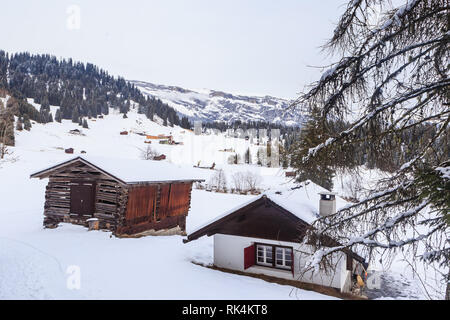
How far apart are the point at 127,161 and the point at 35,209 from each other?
10894 millimetres

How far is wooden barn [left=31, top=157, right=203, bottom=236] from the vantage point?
645 inches

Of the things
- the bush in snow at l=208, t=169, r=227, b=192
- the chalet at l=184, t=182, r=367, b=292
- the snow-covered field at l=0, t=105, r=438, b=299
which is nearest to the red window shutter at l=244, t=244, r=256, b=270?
the chalet at l=184, t=182, r=367, b=292

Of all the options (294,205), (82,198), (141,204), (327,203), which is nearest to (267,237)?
(294,205)

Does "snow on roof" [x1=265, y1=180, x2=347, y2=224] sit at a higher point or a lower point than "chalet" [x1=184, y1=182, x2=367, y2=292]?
higher

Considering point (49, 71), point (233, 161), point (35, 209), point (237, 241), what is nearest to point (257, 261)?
point (237, 241)

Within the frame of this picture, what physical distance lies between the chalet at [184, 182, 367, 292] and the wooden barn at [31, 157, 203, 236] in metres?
5.96

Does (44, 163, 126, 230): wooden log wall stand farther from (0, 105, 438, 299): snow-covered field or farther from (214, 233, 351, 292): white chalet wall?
(214, 233, 351, 292): white chalet wall

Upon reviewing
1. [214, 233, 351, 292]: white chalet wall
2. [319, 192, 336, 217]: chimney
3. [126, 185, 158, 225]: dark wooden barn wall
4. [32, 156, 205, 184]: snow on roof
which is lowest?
[214, 233, 351, 292]: white chalet wall

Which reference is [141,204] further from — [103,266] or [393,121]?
[393,121]

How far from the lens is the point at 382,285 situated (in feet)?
55.0

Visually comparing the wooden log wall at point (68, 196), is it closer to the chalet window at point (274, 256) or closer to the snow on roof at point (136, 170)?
the snow on roof at point (136, 170)
